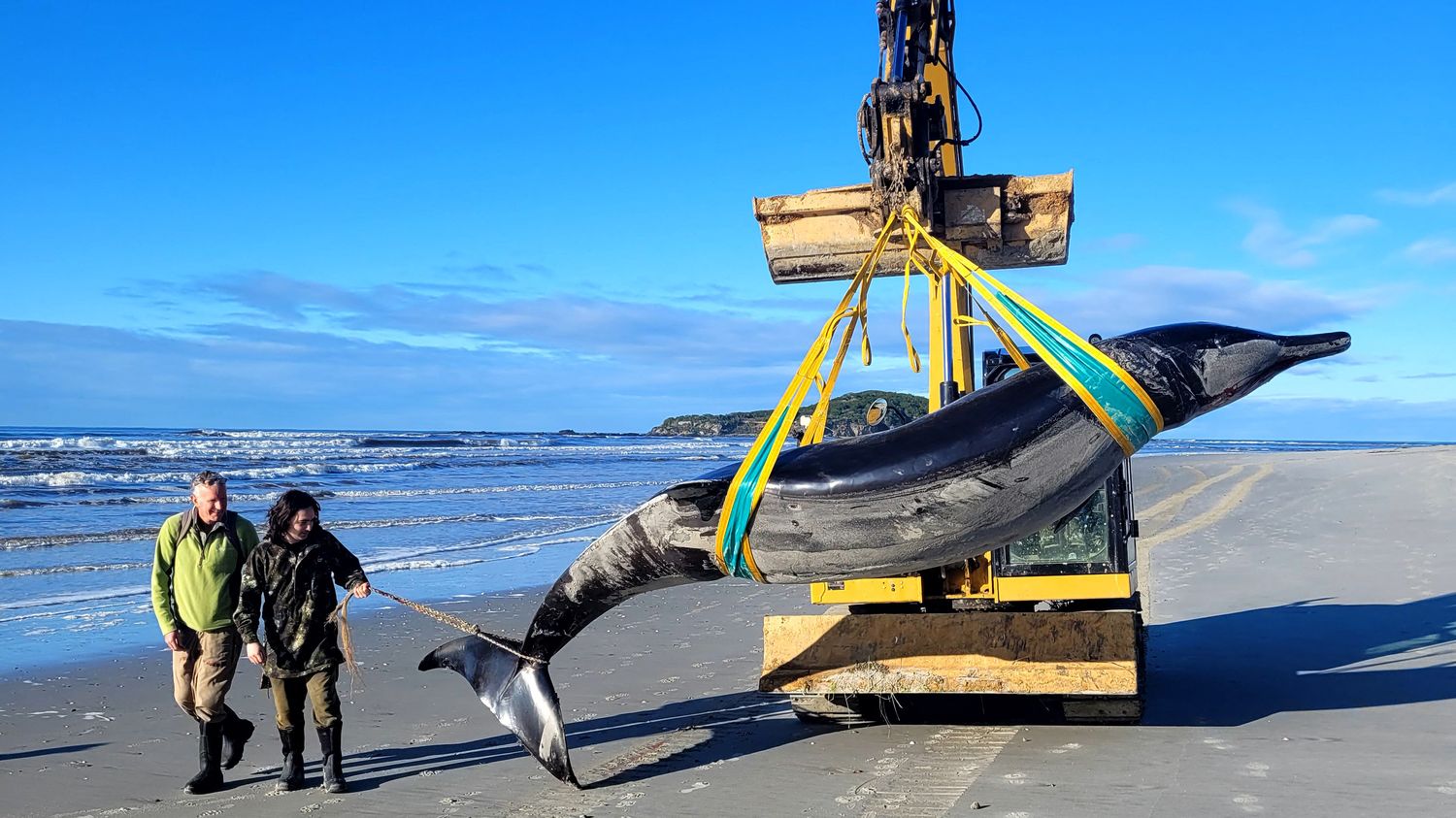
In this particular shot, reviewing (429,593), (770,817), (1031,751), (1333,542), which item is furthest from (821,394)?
(1333,542)

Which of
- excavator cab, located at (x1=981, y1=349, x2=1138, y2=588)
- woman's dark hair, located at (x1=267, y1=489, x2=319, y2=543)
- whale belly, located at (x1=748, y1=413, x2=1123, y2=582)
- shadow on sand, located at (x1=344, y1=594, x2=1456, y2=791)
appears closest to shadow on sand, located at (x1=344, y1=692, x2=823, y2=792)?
shadow on sand, located at (x1=344, y1=594, x2=1456, y2=791)

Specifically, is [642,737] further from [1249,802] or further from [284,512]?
[1249,802]

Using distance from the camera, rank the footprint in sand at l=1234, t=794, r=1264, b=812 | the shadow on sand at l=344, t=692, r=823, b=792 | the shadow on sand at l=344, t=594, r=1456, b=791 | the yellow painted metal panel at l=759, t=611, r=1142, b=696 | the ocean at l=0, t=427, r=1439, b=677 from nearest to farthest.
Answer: the footprint in sand at l=1234, t=794, r=1264, b=812, the shadow on sand at l=344, t=692, r=823, b=792, the yellow painted metal panel at l=759, t=611, r=1142, b=696, the shadow on sand at l=344, t=594, r=1456, b=791, the ocean at l=0, t=427, r=1439, b=677

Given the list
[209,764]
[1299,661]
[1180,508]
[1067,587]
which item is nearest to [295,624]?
[209,764]

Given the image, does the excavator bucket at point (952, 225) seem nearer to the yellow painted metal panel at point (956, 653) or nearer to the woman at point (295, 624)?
the yellow painted metal panel at point (956, 653)

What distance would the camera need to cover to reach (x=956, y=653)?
6844mm

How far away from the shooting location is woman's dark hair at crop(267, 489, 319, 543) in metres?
6.16

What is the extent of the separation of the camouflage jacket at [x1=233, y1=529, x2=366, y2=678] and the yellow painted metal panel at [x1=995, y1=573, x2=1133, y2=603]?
3.72 metres

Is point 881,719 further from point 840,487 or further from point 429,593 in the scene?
point 429,593

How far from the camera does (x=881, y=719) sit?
7500 millimetres

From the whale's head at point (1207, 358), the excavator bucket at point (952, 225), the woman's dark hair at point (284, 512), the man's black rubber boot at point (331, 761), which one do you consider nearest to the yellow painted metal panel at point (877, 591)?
the excavator bucket at point (952, 225)

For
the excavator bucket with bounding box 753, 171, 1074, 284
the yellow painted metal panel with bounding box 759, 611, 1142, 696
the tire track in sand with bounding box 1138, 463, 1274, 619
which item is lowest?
the tire track in sand with bounding box 1138, 463, 1274, 619

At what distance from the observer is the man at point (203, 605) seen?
6.32 meters

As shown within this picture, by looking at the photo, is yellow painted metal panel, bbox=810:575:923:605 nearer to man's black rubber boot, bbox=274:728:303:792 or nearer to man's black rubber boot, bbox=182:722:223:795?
man's black rubber boot, bbox=274:728:303:792
